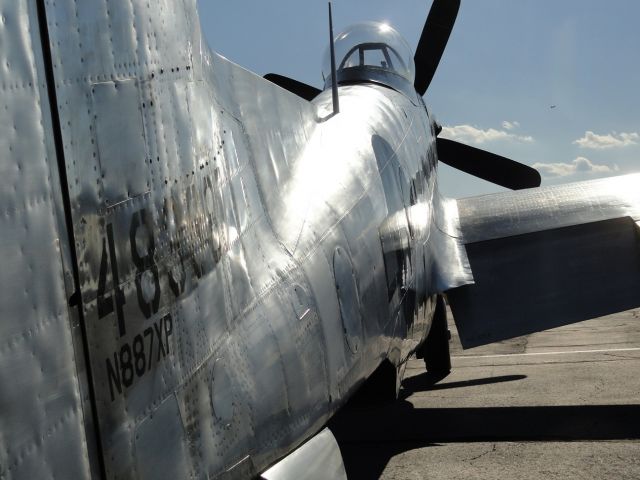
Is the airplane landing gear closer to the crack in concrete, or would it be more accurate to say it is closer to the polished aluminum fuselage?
the crack in concrete

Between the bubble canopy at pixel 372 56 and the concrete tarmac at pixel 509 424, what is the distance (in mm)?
3846

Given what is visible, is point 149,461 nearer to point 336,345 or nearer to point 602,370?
point 336,345

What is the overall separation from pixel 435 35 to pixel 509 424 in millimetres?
7517

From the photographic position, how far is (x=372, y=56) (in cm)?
995

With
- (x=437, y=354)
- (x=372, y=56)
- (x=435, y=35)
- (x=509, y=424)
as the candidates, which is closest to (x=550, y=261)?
(x=509, y=424)

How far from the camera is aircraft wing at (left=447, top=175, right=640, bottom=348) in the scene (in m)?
8.07

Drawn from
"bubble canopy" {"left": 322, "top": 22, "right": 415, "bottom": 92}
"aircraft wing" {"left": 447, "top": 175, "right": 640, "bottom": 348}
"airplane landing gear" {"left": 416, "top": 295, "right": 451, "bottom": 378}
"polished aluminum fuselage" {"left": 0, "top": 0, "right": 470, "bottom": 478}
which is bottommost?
"airplane landing gear" {"left": 416, "top": 295, "right": 451, "bottom": 378}

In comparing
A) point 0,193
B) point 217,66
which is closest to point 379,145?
point 217,66

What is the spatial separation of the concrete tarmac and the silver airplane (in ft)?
3.81

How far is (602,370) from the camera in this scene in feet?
31.8

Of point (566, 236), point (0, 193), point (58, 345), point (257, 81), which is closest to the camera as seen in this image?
point (0, 193)

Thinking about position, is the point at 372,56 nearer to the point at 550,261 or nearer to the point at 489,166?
the point at 550,261

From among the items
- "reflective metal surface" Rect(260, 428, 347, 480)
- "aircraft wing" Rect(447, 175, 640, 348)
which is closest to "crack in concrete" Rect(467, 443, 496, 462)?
"aircraft wing" Rect(447, 175, 640, 348)

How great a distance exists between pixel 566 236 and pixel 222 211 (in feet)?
20.7
